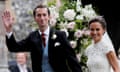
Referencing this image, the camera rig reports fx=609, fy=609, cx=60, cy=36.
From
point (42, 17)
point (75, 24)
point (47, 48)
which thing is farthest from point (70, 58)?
point (75, 24)

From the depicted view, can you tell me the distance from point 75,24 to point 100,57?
1383 mm

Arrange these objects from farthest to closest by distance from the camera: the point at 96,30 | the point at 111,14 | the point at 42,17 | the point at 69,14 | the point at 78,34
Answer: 1. the point at 111,14
2. the point at 69,14
3. the point at 78,34
4. the point at 96,30
5. the point at 42,17

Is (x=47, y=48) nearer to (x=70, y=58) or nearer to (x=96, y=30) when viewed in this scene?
(x=70, y=58)

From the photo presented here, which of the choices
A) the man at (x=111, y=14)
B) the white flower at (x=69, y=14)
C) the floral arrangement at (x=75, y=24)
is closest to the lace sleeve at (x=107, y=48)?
the floral arrangement at (x=75, y=24)

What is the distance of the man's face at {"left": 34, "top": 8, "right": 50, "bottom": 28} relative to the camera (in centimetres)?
530

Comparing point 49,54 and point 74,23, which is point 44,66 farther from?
point 74,23

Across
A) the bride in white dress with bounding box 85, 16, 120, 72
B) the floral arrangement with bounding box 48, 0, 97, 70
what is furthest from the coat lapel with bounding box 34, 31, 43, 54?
the floral arrangement with bounding box 48, 0, 97, 70

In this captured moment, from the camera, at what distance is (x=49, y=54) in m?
5.37

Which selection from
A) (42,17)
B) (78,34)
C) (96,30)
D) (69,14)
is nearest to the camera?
(42,17)

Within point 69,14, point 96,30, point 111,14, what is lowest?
point 111,14

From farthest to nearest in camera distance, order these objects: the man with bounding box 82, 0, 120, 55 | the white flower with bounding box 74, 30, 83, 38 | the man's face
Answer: the man with bounding box 82, 0, 120, 55 < the white flower with bounding box 74, 30, 83, 38 < the man's face

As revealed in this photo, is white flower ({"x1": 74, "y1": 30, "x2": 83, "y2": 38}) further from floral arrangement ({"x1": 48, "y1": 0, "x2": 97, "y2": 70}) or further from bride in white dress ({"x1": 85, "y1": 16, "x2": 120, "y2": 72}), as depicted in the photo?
bride in white dress ({"x1": 85, "y1": 16, "x2": 120, "y2": 72})

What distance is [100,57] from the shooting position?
17.9 ft

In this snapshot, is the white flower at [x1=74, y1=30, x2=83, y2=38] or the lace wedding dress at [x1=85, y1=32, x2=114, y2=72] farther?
the white flower at [x1=74, y1=30, x2=83, y2=38]
